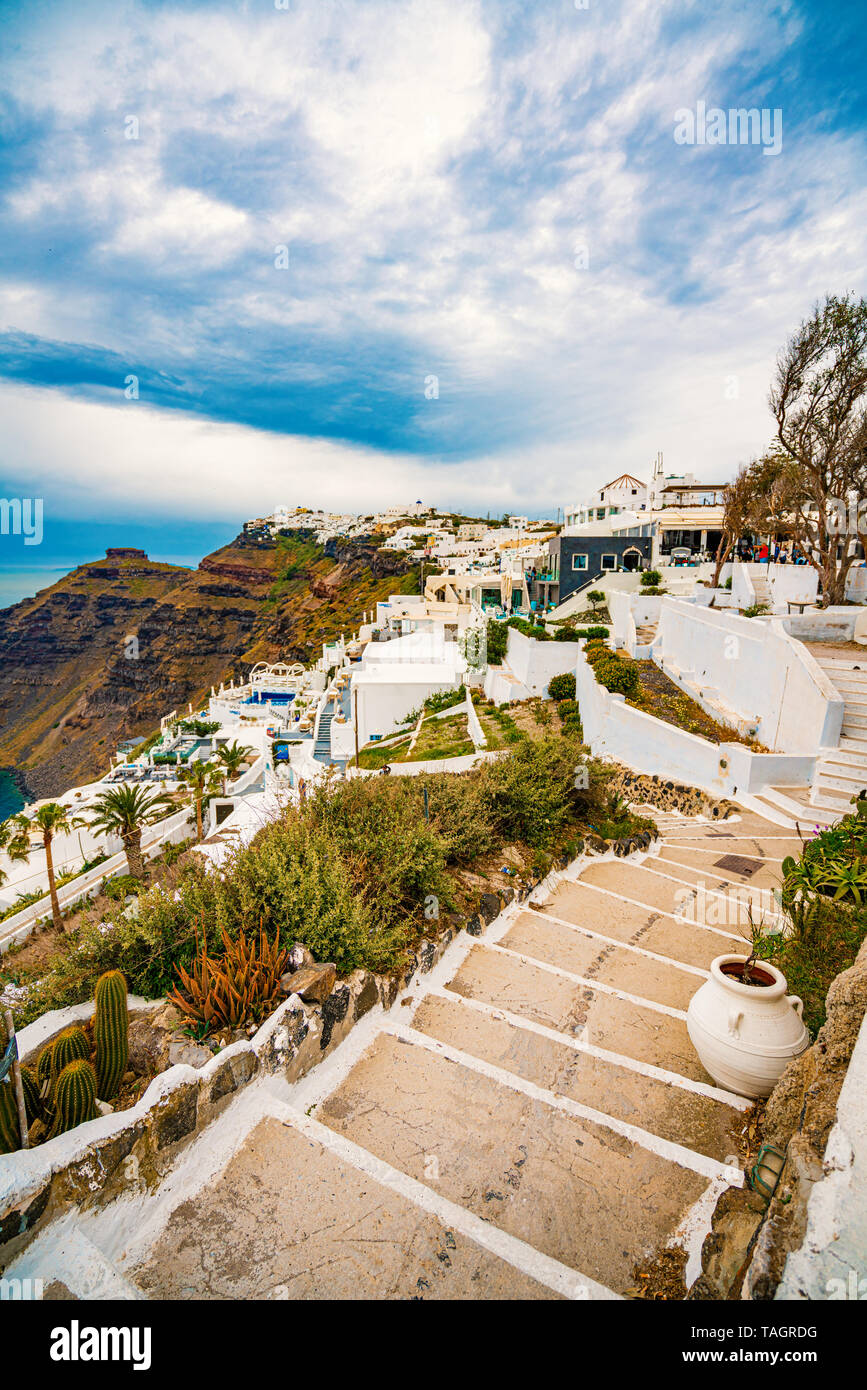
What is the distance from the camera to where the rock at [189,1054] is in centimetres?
317

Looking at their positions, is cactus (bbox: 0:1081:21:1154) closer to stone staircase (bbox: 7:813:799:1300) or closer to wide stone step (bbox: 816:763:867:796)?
stone staircase (bbox: 7:813:799:1300)

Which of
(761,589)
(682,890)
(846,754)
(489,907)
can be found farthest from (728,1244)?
(761,589)

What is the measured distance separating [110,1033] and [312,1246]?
1.45m

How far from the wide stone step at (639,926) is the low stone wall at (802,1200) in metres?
2.47

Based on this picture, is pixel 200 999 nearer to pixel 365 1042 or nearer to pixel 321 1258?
pixel 365 1042

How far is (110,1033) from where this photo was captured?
3080mm

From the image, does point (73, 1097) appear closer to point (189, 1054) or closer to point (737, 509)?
point (189, 1054)

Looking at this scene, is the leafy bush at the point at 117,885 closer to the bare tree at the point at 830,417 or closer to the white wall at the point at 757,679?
the white wall at the point at 757,679

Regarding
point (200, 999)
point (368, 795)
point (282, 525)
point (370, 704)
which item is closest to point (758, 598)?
point (370, 704)

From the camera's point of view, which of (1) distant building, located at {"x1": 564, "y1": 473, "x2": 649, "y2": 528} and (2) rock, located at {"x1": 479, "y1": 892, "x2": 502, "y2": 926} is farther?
(1) distant building, located at {"x1": 564, "y1": 473, "x2": 649, "y2": 528}

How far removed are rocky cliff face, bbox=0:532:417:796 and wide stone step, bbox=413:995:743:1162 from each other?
7652 cm

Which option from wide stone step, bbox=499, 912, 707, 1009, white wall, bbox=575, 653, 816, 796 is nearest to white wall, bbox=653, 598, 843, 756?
white wall, bbox=575, 653, 816, 796

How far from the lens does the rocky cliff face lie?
96.8 m
